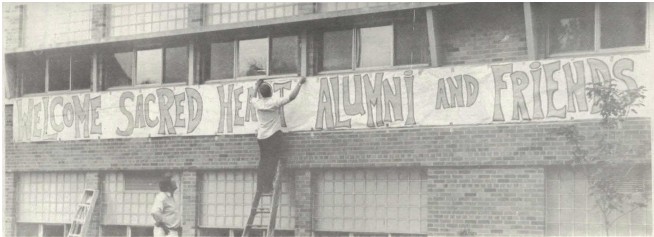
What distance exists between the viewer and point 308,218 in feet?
40.1

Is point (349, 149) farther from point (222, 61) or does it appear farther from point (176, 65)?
point (176, 65)

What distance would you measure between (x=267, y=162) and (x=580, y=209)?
4.76 metres

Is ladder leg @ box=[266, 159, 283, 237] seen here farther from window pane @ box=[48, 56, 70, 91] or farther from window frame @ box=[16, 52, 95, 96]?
window pane @ box=[48, 56, 70, 91]

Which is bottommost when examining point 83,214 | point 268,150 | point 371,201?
point 83,214

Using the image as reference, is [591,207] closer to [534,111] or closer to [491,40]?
[534,111]

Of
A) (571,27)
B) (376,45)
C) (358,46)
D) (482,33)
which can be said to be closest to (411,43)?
(376,45)

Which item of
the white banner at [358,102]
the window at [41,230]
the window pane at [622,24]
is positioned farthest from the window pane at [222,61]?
the window pane at [622,24]

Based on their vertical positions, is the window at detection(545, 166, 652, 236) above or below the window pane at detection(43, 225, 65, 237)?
above

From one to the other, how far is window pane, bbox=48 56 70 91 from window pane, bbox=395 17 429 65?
676 centimetres

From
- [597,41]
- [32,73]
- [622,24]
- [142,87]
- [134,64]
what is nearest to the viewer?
[622,24]

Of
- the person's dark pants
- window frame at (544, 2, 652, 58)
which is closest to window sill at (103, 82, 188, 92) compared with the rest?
the person's dark pants

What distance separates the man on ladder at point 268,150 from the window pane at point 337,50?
56 cm

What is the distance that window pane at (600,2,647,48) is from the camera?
1008 centimetres

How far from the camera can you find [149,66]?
549 inches
